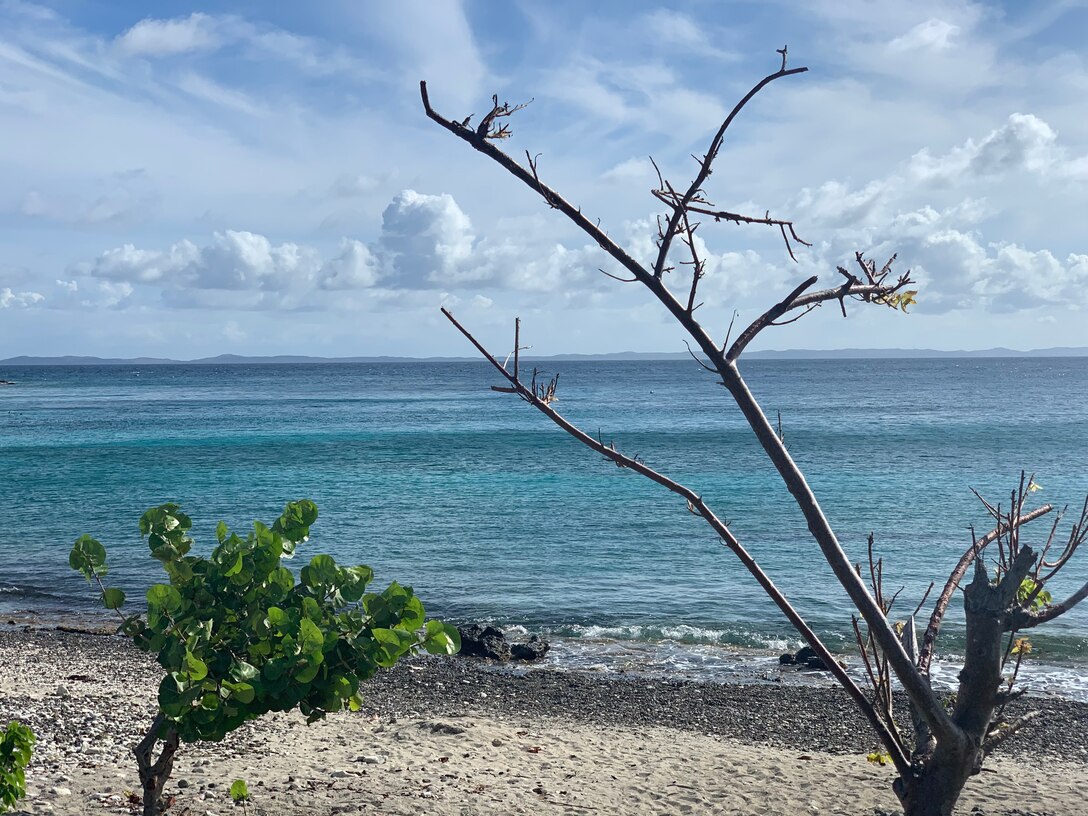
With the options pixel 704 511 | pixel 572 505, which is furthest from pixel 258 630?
pixel 572 505

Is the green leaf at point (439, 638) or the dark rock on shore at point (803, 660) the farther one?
the dark rock on shore at point (803, 660)

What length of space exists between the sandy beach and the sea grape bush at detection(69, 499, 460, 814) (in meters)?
2.46

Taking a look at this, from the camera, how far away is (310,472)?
39719mm

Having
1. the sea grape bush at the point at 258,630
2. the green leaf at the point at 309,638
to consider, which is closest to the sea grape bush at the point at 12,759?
the sea grape bush at the point at 258,630

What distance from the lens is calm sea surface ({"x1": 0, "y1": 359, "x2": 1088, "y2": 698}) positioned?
58.3 ft

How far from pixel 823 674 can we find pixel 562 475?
2364cm

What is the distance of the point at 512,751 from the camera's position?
32.4 ft

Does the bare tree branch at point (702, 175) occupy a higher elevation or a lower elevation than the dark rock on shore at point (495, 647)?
higher

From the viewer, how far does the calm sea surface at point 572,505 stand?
58.3 feet

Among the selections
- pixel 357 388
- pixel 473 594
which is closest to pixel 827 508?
pixel 473 594

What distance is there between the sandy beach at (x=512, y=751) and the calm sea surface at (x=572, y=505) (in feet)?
6.89

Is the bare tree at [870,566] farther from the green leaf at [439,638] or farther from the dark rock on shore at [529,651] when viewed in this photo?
the dark rock on shore at [529,651]

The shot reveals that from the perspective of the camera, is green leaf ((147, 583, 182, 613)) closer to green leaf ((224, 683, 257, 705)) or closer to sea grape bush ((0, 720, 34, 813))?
green leaf ((224, 683, 257, 705))

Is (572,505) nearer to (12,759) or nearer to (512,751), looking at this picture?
(512,751)
